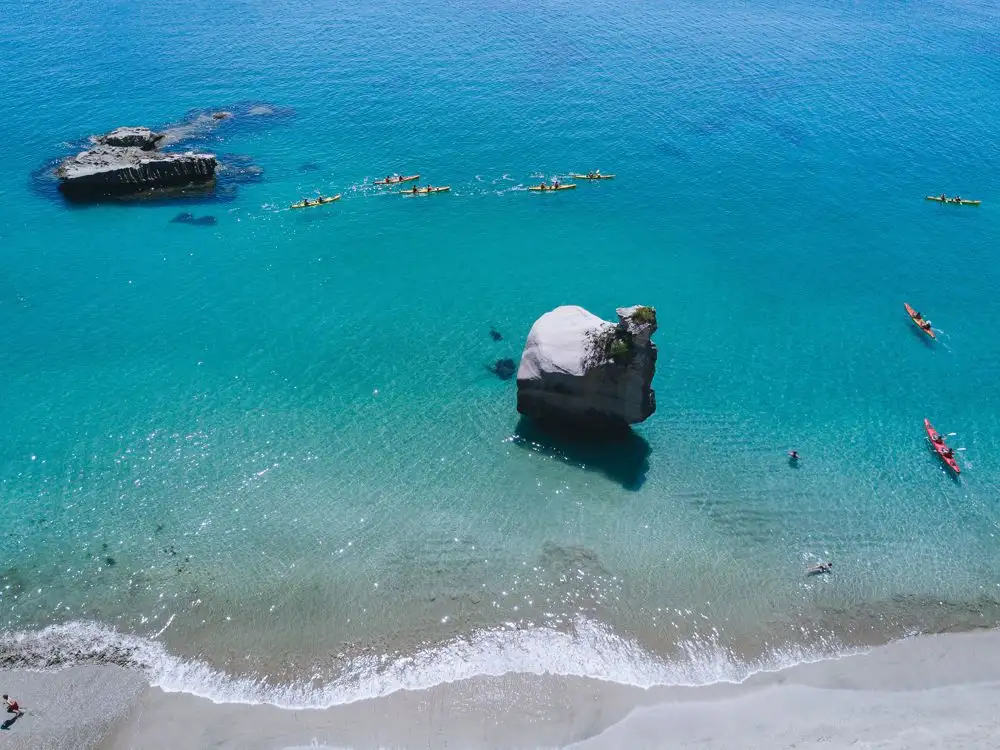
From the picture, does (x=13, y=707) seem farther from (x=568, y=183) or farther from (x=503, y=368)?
(x=568, y=183)

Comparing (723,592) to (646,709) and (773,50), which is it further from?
(773,50)

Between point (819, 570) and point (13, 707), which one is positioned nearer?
point (13, 707)

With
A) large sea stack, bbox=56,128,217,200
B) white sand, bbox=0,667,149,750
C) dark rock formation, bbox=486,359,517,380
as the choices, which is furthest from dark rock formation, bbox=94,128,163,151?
white sand, bbox=0,667,149,750

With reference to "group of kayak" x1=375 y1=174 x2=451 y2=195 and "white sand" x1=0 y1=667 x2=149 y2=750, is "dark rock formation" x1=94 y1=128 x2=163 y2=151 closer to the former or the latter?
"group of kayak" x1=375 y1=174 x2=451 y2=195

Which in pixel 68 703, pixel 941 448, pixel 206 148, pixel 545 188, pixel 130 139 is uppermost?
pixel 130 139

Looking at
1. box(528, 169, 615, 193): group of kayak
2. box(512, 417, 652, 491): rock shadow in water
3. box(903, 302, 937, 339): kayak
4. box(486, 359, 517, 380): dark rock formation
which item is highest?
box(528, 169, 615, 193): group of kayak

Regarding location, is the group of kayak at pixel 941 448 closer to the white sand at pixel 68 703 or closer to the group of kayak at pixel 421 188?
the group of kayak at pixel 421 188

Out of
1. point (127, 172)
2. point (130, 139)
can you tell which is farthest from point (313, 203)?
point (130, 139)
